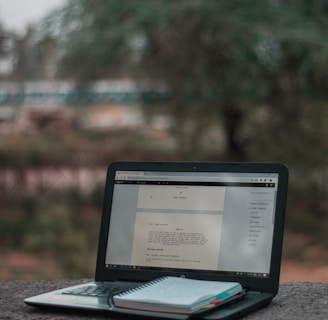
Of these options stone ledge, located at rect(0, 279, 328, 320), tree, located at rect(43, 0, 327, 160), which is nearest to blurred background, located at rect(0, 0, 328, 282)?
tree, located at rect(43, 0, 327, 160)

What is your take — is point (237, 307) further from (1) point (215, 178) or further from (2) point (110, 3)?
(2) point (110, 3)

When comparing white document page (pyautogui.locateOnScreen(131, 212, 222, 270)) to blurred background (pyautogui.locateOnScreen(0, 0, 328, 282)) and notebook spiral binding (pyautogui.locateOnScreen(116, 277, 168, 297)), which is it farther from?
blurred background (pyautogui.locateOnScreen(0, 0, 328, 282))

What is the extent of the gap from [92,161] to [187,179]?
6.43m

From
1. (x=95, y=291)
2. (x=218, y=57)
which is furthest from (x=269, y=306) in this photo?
(x=218, y=57)

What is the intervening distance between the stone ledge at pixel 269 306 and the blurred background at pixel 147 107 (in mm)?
4027

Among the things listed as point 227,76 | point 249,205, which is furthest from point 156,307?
point 227,76

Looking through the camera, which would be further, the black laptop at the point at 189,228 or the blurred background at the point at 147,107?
the blurred background at the point at 147,107

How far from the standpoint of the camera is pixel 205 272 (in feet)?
3.88

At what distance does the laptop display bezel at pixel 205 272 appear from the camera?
115 centimetres

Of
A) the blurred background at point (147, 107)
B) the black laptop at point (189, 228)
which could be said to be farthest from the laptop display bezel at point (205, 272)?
the blurred background at point (147, 107)

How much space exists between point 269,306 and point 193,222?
168mm

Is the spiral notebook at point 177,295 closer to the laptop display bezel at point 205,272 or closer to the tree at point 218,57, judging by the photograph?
the laptop display bezel at point 205,272

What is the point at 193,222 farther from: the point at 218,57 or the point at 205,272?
the point at 218,57

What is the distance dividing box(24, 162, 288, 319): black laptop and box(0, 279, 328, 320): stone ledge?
17 millimetres
